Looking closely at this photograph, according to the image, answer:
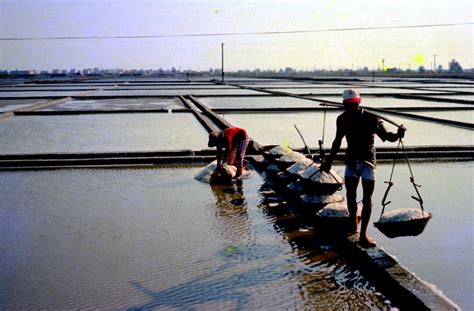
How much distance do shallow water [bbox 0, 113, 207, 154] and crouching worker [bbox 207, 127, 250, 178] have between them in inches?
95.4

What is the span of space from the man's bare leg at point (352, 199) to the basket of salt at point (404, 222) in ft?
1.04

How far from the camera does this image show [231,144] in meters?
6.09

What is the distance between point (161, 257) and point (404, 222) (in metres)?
1.73

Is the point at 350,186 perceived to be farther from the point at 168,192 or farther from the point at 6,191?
the point at 6,191

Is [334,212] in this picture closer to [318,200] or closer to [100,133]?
[318,200]

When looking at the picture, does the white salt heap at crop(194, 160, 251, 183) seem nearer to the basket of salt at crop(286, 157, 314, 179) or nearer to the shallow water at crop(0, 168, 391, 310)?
the shallow water at crop(0, 168, 391, 310)

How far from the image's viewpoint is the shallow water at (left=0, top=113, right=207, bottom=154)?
8.86m

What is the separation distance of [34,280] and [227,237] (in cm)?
150

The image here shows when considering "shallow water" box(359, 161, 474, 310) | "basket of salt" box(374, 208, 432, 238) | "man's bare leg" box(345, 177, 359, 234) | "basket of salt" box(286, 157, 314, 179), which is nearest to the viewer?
"shallow water" box(359, 161, 474, 310)

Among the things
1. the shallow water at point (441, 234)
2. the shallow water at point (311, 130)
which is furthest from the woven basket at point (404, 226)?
the shallow water at point (311, 130)

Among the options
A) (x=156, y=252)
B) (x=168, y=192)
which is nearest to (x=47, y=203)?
(x=168, y=192)

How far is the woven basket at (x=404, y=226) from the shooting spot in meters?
3.48

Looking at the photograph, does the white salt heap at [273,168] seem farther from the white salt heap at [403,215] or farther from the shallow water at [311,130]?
the white salt heap at [403,215]

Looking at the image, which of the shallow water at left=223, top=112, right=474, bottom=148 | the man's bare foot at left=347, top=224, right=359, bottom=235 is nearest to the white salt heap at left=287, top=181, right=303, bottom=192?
the man's bare foot at left=347, top=224, right=359, bottom=235
